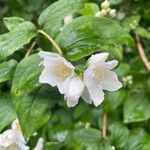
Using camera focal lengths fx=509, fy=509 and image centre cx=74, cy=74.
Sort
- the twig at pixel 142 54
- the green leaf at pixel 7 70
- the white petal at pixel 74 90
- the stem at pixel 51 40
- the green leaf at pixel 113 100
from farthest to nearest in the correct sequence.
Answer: the twig at pixel 142 54 → the green leaf at pixel 113 100 → the green leaf at pixel 7 70 → the stem at pixel 51 40 → the white petal at pixel 74 90

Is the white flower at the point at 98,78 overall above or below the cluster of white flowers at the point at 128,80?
above

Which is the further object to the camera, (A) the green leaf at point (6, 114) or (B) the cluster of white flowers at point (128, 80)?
(B) the cluster of white flowers at point (128, 80)

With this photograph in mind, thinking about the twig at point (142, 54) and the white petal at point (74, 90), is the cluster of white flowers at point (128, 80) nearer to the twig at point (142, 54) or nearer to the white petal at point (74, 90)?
the twig at point (142, 54)

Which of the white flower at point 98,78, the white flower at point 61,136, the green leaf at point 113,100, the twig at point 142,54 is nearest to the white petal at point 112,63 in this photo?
the white flower at point 98,78

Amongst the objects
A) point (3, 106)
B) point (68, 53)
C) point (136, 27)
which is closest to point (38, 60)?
point (68, 53)

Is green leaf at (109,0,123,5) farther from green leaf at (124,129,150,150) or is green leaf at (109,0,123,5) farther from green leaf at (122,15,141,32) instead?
green leaf at (124,129,150,150)

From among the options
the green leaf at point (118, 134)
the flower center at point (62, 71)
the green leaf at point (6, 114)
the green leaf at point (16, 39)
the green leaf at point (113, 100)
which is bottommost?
the green leaf at point (118, 134)

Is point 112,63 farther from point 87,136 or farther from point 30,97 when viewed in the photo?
point 87,136

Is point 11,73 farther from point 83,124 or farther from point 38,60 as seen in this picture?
point 83,124

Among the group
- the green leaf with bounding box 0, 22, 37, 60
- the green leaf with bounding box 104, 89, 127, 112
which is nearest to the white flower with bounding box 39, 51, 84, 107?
the green leaf with bounding box 0, 22, 37, 60

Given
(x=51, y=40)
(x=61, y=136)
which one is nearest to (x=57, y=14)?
(x=51, y=40)
